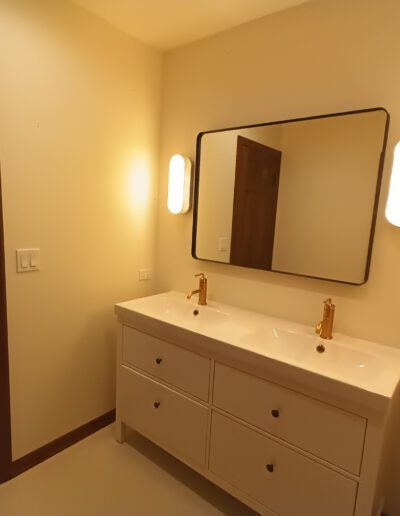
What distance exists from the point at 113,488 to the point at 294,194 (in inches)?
69.0

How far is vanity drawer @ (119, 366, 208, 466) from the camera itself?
5.25ft

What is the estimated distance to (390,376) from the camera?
1225mm

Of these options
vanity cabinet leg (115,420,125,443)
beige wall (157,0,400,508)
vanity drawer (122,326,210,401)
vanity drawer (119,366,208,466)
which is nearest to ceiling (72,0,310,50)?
beige wall (157,0,400,508)

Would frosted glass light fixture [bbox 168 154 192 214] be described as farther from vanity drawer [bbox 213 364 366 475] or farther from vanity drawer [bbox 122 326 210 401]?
vanity drawer [bbox 213 364 366 475]

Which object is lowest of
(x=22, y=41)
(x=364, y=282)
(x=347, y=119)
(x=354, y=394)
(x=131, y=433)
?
(x=131, y=433)

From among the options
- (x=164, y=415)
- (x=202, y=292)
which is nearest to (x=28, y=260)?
(x=202, y=292)

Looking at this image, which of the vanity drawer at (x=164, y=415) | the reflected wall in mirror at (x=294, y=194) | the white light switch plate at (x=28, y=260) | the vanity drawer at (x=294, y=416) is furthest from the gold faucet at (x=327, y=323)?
the white light switch plate at (x=28, y=260)

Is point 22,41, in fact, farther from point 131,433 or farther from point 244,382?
point 131,433

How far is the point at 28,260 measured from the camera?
5.48 ft

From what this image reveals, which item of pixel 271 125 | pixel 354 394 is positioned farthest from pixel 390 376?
pixel 271 125

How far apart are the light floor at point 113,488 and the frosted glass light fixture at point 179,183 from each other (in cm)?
147

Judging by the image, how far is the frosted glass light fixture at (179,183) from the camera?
6.73 feet

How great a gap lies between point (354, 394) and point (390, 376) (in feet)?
0.67

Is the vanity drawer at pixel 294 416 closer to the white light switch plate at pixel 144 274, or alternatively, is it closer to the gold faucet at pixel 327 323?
the gold faucet at pixel 327 323
